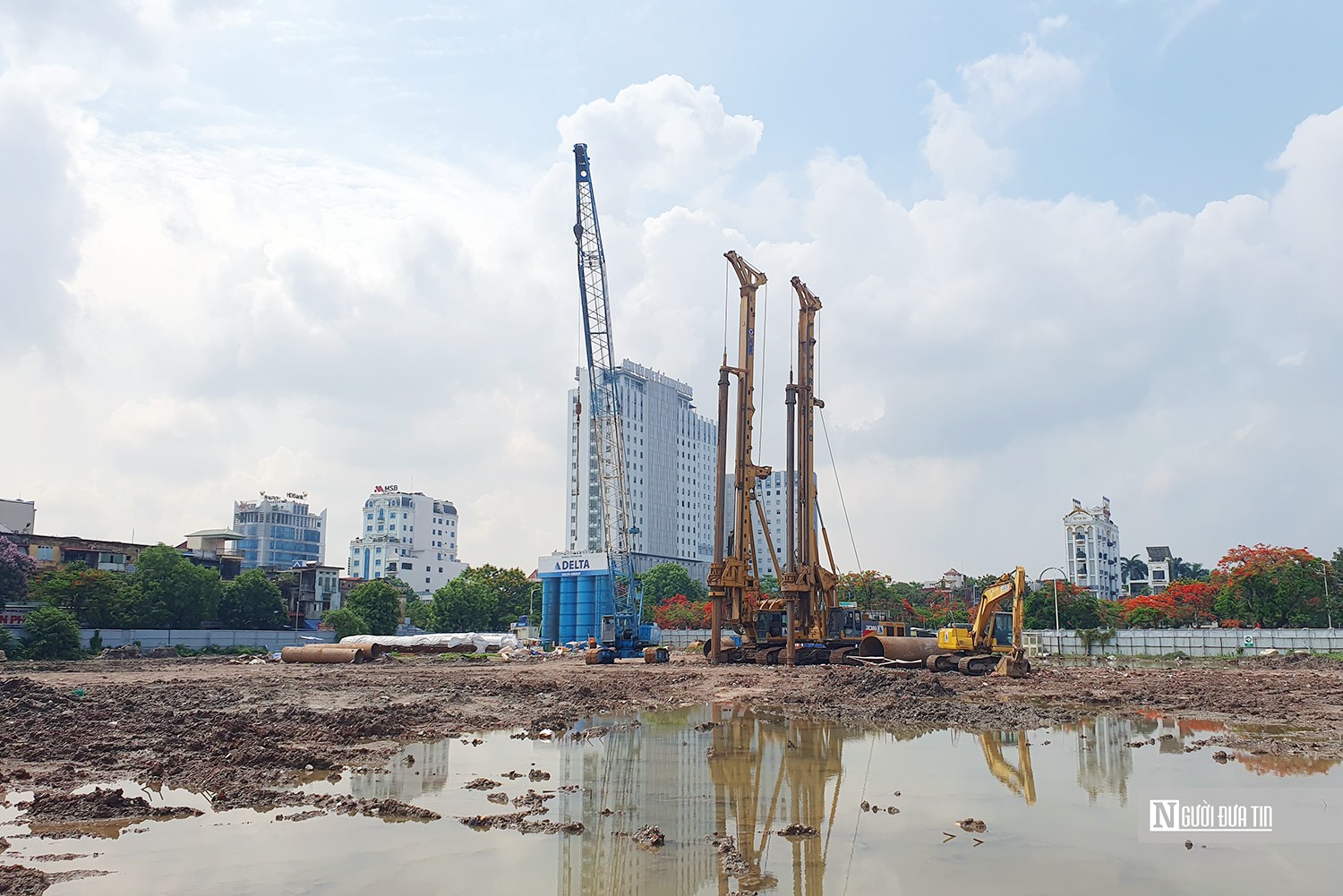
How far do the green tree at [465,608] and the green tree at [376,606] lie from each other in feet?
29.5

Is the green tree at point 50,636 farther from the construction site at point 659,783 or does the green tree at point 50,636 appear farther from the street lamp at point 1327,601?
the street lamp at point 1327,601

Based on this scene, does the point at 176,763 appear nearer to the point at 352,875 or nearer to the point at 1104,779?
the point at 352,875

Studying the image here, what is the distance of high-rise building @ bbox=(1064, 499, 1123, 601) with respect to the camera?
166000 millimetres

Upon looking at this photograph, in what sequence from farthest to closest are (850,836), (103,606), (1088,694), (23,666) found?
(103,606) → (23,666) → (1088,694) → (850,836)

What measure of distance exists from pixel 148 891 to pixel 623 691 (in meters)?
21.7

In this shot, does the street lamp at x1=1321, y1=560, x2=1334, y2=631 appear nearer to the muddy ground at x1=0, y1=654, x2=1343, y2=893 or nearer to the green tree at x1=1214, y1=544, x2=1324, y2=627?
the green tree at x1=1214, y1=544, x2=1324, y2=627

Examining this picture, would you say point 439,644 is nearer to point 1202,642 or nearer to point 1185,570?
point 1202,642

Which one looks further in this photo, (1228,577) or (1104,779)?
(1228,577)

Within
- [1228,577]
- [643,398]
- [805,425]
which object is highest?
[643,398]

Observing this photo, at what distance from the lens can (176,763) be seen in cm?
1448

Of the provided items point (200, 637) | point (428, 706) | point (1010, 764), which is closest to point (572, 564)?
point (200, 637)

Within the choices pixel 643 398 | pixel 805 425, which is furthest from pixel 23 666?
pixel 643 398

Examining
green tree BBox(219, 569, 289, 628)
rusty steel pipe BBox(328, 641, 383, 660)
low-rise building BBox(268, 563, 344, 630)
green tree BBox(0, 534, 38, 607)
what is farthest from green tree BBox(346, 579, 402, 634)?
rusty steel pipe BBox(328, 641, 383, 660)

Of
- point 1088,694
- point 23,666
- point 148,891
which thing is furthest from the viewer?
point 23,666
